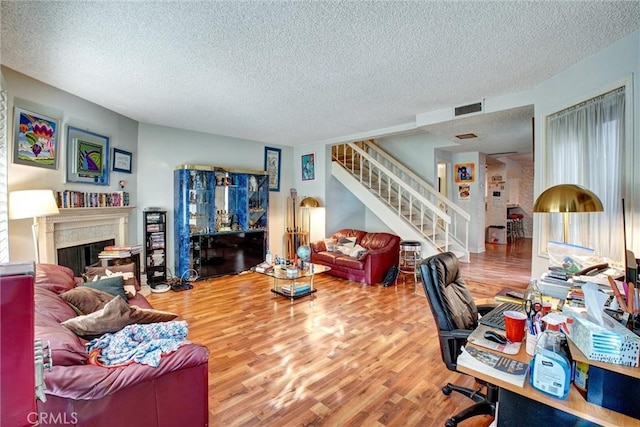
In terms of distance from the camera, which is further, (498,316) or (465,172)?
(465,172)

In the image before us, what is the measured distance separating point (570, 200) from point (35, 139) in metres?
4.86

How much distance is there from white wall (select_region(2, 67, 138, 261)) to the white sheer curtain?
5.35 m

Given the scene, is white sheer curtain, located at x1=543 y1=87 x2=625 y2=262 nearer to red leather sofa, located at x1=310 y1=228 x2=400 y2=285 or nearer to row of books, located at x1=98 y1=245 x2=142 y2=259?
red leather sofa, located at x1=310 y1=228 x2=400 y2=285

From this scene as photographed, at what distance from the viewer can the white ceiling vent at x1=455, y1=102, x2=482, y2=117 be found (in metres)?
3.64

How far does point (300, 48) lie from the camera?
2354mm

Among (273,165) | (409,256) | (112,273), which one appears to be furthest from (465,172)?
(112,273)

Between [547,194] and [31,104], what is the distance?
4.81 metres

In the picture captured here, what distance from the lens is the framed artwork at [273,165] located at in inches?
244

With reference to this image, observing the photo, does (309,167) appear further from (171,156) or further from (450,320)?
(450,320)

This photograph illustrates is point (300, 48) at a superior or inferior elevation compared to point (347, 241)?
superior

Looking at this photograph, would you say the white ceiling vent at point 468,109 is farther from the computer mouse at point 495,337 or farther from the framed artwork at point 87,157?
the framed artwork at point 87,157

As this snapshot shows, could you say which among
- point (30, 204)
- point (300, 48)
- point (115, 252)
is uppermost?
Result: point (300, 48)

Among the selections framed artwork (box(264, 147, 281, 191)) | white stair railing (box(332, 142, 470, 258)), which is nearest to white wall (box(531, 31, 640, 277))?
white stair railing (box(332, 142, 470, 258))

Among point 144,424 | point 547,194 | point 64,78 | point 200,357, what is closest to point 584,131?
point 547,194
